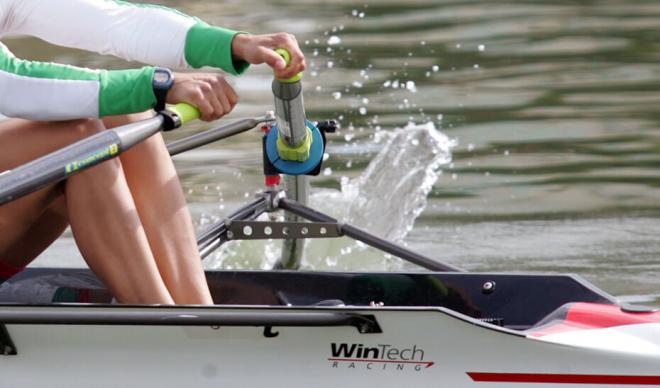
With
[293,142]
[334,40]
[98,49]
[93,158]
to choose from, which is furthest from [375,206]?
[334,40]

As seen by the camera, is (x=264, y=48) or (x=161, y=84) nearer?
(x=161, y=84)

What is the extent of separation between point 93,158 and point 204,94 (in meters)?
0.37

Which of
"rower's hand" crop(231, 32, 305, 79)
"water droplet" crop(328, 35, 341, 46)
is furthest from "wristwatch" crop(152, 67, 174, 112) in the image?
"water droplet" crop(328, 35, 341, 46)

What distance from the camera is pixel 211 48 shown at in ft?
12.2

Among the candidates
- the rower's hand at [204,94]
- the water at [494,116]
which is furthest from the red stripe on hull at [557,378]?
the water at [494,116]

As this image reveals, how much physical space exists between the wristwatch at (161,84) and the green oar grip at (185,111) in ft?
0.09

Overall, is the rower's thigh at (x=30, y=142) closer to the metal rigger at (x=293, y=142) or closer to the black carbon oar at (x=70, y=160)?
the black carbon oar at (x=70, y=160)

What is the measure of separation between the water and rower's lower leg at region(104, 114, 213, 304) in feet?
7.03

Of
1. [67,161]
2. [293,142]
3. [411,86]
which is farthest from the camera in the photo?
[411,86]

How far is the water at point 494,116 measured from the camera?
6.11 metres

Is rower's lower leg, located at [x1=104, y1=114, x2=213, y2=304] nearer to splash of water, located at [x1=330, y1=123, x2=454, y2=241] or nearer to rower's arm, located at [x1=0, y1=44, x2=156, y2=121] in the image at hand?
rower's arm, located at [x1=0, y1=44, x2=156, y2=121]

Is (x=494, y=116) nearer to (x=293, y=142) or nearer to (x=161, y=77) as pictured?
(x=293, y=142)

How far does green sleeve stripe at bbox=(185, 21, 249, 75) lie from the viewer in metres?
3.71

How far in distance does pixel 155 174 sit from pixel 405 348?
0.76 meters
